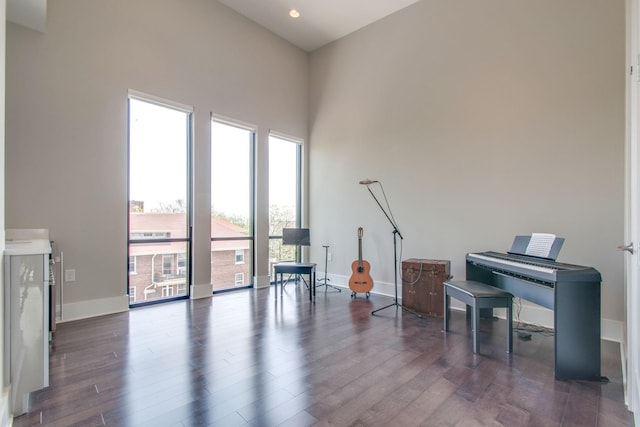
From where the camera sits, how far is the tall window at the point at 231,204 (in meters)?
4.77

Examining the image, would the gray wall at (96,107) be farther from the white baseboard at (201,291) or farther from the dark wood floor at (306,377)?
the dark wood floor at (306,377)

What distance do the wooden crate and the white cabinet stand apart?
135 inches

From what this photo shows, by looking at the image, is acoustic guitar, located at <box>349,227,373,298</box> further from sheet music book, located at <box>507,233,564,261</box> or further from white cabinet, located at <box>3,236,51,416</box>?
white cabinet, located at <box>3,236,51,416</box>

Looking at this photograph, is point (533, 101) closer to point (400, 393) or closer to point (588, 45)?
point (588, 45)

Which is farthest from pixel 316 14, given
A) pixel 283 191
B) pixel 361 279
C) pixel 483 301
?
pixel 483 301

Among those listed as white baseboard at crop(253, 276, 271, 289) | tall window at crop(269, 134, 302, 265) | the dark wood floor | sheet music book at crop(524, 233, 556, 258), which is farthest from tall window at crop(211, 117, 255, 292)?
sheet music book at crop(524, 233, 556, 258)

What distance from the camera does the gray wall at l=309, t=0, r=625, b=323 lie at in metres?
3.09

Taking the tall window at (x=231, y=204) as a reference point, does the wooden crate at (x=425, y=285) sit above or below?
below

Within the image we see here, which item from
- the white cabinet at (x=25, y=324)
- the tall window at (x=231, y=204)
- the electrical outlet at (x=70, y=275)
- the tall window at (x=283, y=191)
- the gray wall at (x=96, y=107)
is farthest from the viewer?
the tall window at (x=283, y=191)

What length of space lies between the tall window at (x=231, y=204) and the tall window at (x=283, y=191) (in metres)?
0.40

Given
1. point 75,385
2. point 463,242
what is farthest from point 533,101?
point 75,385

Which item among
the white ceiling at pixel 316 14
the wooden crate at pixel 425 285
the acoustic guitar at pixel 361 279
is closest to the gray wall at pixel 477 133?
the white ceiling at pixel 316 14

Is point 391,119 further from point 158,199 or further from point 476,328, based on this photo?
point 158,199

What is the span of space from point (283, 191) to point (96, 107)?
2.94 m
